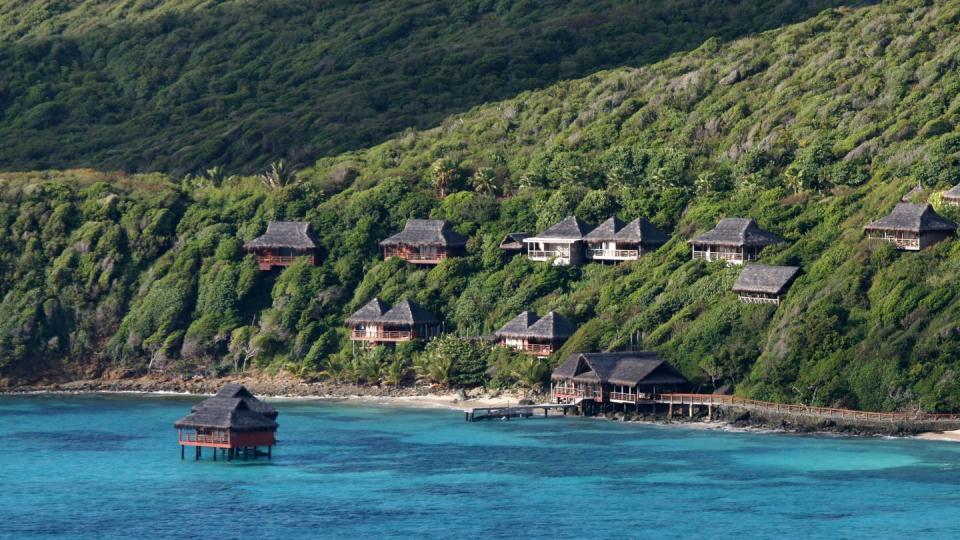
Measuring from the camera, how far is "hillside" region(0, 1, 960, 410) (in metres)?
118

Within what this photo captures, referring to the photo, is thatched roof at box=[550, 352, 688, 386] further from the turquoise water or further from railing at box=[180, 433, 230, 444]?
railing at box=[180, 433, 230, 444]

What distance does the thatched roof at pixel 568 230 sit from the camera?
139m

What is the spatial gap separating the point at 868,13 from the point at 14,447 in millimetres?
91382

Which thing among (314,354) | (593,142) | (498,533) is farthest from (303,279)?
(498,533)

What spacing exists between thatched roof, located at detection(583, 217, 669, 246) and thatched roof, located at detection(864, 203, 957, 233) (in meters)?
19.9

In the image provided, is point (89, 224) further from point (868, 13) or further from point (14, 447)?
point (868, 13)

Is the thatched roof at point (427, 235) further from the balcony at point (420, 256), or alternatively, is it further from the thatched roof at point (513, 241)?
the thatched roof at point (513, 241)

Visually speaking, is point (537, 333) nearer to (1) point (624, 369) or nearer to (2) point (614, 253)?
(1) point (624, 369)

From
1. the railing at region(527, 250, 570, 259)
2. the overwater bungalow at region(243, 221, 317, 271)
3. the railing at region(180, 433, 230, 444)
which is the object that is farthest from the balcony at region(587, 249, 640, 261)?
the railing at region(180, 433, 230, 444)

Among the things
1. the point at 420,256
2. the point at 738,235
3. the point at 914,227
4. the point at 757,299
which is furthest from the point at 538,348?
the point at 914,227

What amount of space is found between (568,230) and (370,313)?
15594mm

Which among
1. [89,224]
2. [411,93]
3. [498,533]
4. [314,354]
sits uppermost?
[411,93]

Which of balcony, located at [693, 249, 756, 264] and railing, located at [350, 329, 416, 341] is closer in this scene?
balcony, located at [693, 249, 756, 264]

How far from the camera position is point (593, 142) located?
539 feet
